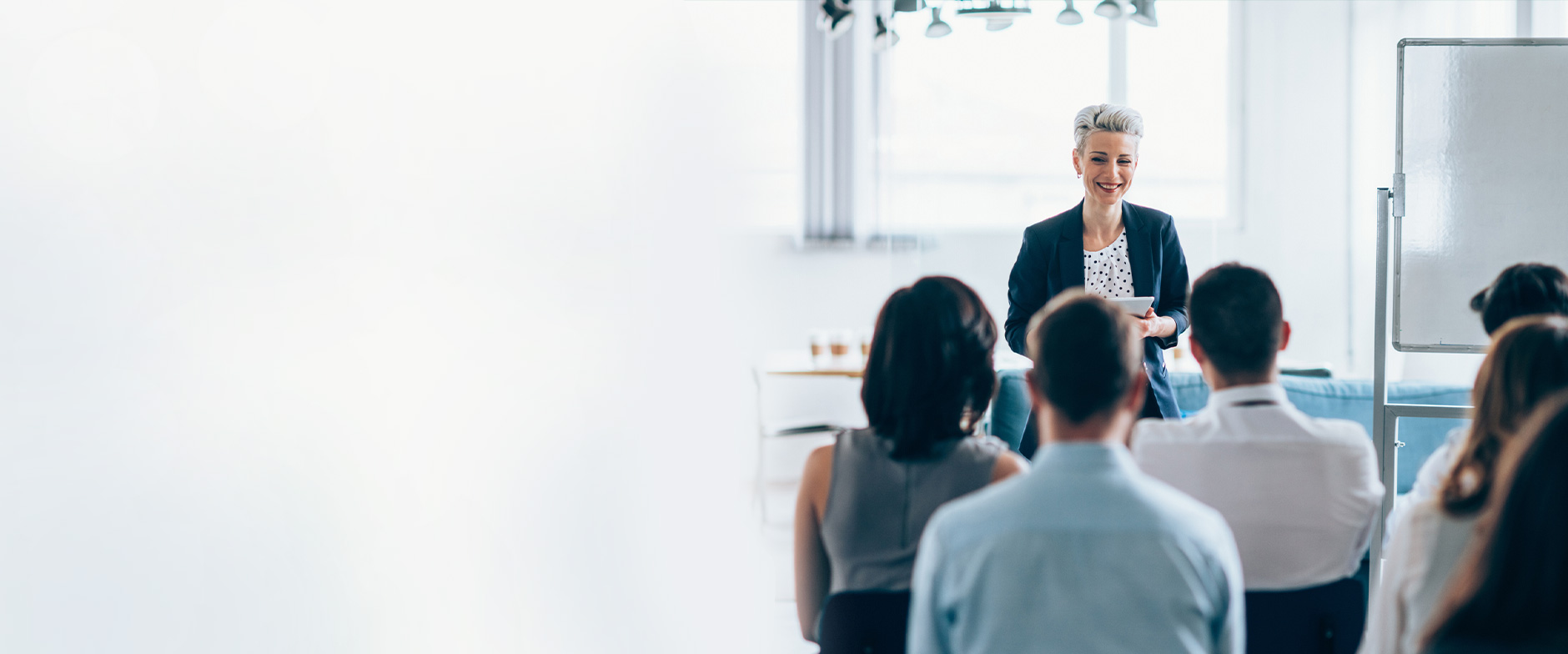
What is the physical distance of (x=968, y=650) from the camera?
890 millimetres

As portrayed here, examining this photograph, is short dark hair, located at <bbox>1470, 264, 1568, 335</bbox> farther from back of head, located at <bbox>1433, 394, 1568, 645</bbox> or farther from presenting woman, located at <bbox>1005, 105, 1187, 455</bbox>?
back of head, located at <bbox>1433, 394, 1568, 645</bbox>

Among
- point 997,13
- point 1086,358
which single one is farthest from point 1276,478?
point 997,13

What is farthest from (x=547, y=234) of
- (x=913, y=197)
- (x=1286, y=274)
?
(x=1286, y=274)

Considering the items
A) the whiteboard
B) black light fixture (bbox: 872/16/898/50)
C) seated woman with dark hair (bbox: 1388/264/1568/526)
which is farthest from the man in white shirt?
black light fixture (bbox: 872/16/898/50)

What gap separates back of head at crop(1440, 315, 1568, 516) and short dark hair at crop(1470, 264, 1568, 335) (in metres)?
0.58

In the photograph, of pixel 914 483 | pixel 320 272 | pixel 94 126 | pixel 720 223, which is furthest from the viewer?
pixel 720 223

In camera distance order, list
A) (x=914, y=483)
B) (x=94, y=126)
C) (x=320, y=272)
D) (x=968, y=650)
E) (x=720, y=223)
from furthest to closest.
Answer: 1. (x=720, y=223)
2. (x=320, y=272)
3. (x=94, y=126)
4. (x=914, y=483)
5. (x=968, y=650)

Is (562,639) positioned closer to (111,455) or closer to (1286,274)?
(111,455)

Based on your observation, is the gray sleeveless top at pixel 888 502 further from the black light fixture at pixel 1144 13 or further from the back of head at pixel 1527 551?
the black light fixture at pixel 1144 13

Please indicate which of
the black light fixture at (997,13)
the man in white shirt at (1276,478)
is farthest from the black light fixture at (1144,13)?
the man in white shirt at (1276,478)

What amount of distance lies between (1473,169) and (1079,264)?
905 mm

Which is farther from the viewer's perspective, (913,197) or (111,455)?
(913,197)

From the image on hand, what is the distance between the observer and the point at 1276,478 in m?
1.15

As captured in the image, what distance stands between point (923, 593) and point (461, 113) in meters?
1.87
